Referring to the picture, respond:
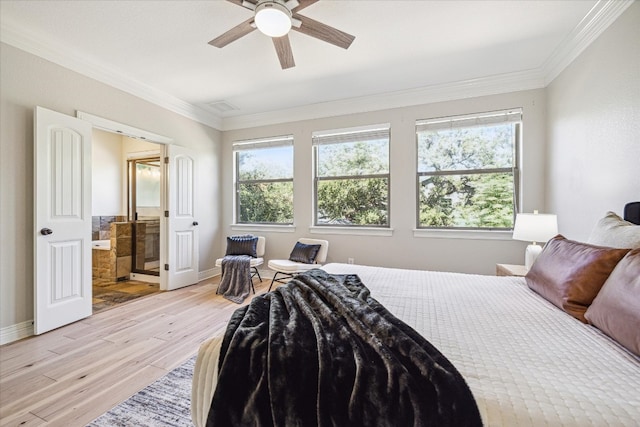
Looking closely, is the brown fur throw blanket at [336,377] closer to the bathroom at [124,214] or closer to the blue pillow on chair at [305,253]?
the blue pillow on chair at [305,253]

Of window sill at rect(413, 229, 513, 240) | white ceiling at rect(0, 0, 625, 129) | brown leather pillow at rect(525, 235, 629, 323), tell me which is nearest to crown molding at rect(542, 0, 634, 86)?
white ceiling at rect(0, 0, 625, 129)

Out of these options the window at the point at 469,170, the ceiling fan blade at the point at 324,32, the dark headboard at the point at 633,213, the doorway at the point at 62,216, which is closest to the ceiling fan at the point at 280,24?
the ceiling fan blade at the point at 324,32

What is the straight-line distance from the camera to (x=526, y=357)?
0.91 m

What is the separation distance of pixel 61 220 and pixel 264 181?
2536 millimetres

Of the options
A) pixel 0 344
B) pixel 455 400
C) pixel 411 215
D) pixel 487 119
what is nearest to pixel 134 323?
pixel 0 344

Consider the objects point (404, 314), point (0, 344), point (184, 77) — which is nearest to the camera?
point (404, 314)

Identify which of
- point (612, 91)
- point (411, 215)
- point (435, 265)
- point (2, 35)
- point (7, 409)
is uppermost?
point (2, 35)

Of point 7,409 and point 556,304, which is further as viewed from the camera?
point 7,409

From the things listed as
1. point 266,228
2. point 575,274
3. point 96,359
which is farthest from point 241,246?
point 575,274

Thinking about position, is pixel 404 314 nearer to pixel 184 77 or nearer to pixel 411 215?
pixel 411 215

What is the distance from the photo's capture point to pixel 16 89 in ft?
8.06

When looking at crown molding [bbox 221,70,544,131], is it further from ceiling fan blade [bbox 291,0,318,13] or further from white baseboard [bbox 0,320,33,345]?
white baseboard [bbox 0,320,33,345]

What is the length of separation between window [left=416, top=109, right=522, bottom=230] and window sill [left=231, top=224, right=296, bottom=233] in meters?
1.92

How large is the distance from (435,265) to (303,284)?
2598 mm
